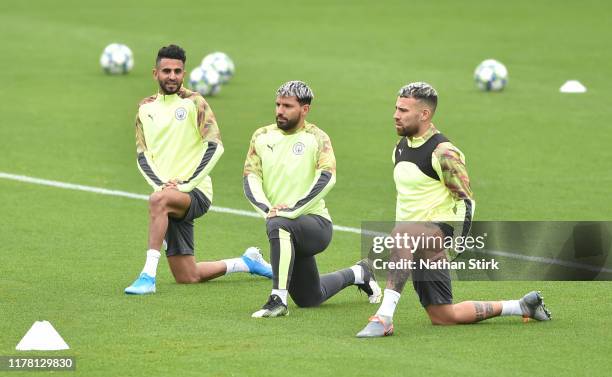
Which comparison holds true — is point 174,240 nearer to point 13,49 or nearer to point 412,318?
point 412,318

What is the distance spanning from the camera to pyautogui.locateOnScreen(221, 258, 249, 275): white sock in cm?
1400

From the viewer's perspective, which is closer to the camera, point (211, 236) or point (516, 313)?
point (516, 313)

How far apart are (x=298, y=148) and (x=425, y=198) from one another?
4.74ft

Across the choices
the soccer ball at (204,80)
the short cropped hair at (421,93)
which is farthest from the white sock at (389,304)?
the soccer ball at (204,80)

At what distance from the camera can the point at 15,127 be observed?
77.5 ft

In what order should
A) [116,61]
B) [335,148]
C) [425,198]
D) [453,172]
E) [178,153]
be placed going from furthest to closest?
[116,61] → [335,148] → [178,153] → [425,198] → [453,172]

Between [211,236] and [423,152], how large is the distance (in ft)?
17.5

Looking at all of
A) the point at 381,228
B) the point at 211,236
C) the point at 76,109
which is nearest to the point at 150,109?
the point at 211,236

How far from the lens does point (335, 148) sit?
22.0m

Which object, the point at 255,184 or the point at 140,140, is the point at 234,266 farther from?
the point at 255,184

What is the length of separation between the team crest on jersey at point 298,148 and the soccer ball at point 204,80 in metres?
14.3

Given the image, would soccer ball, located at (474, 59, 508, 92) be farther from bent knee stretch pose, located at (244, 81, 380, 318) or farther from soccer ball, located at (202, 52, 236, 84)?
bent knee stretch pose, located at (244, 81, 380, 318)

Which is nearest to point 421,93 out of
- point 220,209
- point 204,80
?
point 220,209

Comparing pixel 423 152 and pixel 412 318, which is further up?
pixel 423 152
